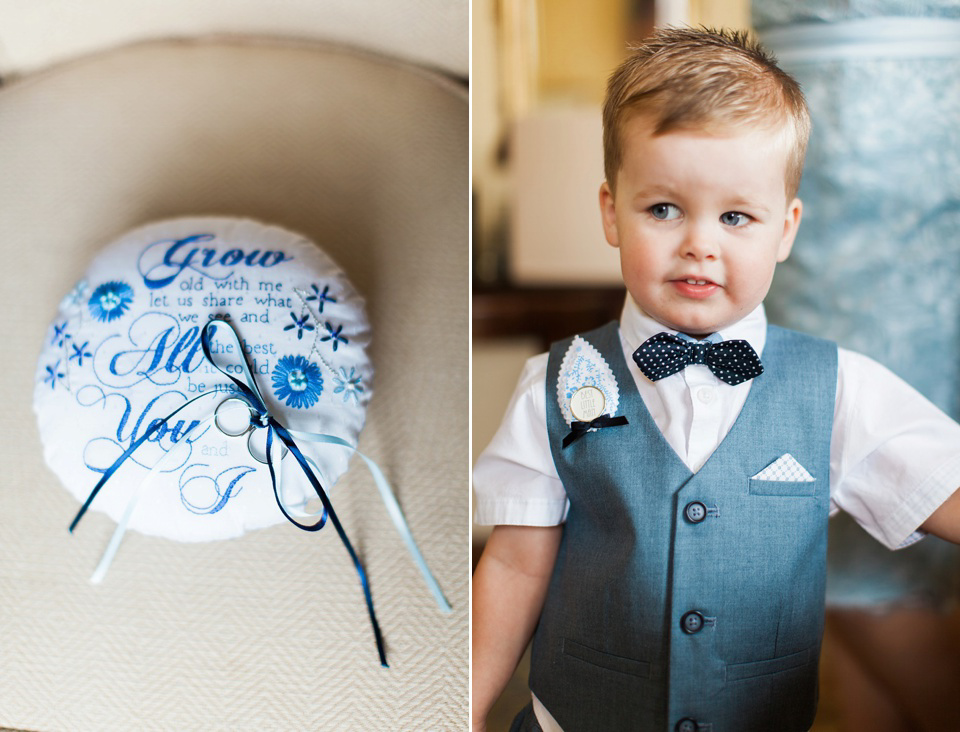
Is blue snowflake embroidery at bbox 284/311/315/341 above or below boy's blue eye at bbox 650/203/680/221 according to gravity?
below

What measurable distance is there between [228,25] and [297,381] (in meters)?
0.29

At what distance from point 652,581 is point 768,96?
199mm

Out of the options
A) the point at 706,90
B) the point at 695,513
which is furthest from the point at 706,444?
the point at 706,90

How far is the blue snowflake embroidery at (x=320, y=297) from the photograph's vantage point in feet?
1.38

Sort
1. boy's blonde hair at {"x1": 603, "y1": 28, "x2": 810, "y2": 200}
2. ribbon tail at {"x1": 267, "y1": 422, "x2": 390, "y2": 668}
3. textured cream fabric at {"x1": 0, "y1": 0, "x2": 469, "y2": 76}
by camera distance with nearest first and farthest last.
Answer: boy's blonde hair at {"x1": 603, "y1": 28, "x2": 810, "y2": 200} < ribbon tail at {"x1": 267, "y1": 422, "x2": 390, "y2": 668} < textured cream fabric at {"x1": 0, "y1": 0, "x2": 469, "y2": 76}

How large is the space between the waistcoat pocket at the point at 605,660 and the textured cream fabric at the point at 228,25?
1.25 ft

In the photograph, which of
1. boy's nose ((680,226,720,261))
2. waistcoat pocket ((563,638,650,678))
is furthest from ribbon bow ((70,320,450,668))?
boy's nose ((680,226,720,261))

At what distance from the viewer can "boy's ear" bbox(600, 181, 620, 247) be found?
1.07ft

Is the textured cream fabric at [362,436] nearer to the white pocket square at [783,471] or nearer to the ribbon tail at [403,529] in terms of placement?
the ribbon tail at [403,529]

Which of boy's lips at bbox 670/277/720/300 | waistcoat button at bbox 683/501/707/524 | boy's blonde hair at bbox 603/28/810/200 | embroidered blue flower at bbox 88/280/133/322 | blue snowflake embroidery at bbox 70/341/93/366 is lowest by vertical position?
waistcoat button at bbox 683/501/707/524

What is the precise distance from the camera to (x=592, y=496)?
1.06ft

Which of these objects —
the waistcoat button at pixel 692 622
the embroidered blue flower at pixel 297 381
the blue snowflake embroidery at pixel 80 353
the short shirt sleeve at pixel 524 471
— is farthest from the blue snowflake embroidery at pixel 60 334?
the waistcoat button at pixel 692 622

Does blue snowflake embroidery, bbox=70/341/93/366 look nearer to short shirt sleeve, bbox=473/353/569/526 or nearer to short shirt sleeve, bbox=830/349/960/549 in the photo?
short shirt sleeve, bbox=473/353/569/526

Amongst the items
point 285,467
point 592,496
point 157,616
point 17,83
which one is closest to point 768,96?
point 592,496
